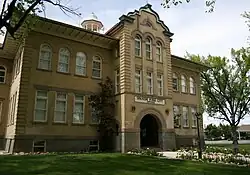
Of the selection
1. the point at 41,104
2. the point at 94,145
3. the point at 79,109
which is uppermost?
the point at 41,104

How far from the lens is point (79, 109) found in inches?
845

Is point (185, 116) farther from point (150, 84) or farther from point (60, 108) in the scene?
point (60, 108)

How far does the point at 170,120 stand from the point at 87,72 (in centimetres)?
925

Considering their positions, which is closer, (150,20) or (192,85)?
(150,20)

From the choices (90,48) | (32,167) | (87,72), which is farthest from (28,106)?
(32,167)

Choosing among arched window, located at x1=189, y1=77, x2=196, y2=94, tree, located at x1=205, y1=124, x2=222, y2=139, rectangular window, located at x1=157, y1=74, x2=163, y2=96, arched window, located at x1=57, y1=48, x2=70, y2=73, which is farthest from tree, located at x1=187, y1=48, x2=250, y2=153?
tree, located at x1=205, y1=124, x2=222, y2=139

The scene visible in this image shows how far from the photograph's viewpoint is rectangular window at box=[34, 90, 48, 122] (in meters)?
19.3

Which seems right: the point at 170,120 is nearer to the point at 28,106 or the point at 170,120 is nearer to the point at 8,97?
the point at 28,106

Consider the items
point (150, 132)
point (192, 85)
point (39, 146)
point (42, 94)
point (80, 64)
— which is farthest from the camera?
point (192, 85)

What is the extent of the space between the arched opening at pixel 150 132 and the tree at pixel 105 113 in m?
3.87

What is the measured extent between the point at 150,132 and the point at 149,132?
0.59 ft

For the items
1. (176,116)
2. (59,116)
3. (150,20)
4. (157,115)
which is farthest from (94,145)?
(150,20)

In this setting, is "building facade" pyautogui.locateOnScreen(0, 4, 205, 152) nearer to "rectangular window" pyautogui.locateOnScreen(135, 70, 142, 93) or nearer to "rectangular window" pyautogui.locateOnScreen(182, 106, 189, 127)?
"rectangular window" pyautogui.locateOnScreen(135, 70, 142, 93)

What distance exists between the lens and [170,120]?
2388 centimetres
